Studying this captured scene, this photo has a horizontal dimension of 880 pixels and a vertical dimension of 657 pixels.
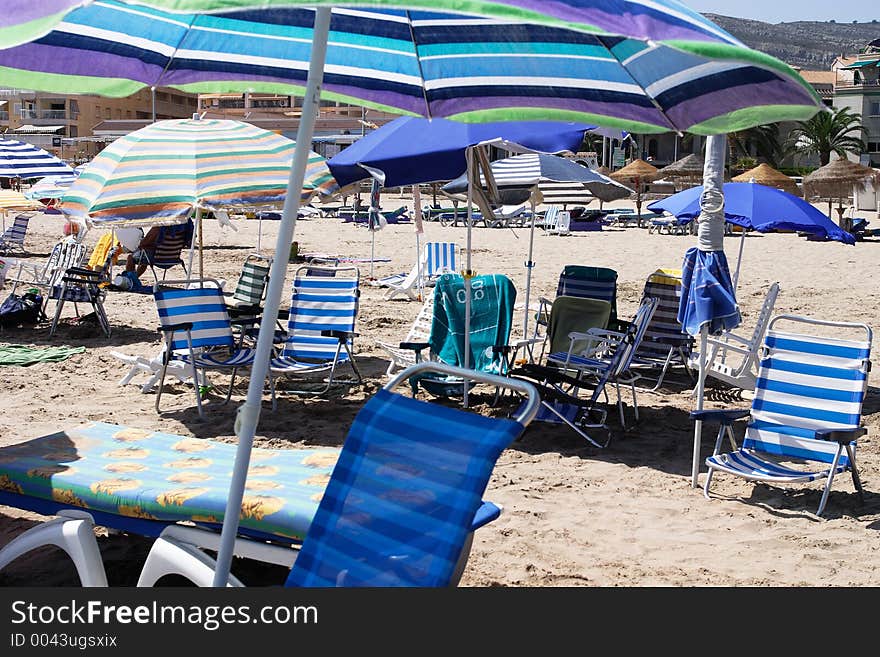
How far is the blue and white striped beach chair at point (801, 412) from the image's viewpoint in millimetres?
5180

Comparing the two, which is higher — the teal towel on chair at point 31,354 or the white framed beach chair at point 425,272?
the white framed beach chair at point 425,272

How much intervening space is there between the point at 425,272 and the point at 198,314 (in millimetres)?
6449

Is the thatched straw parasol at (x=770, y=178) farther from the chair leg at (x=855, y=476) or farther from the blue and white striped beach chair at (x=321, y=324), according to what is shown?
the chair leg at (x=855, y=476)

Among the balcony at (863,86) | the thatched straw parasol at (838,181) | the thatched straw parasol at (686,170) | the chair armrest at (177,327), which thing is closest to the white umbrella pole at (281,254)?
the chair armrest at (177,327)

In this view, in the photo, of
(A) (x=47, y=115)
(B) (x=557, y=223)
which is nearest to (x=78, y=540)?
(B) (x=557, y=223)

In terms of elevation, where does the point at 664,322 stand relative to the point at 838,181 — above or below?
below

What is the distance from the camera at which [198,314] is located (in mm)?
7320

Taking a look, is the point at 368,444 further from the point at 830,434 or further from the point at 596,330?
the point at 596,330

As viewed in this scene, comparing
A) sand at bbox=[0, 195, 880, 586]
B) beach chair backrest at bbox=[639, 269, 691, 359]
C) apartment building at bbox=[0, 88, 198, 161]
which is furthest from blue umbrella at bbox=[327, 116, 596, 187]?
apartment building at bbox=[0, 88, 198, 161]

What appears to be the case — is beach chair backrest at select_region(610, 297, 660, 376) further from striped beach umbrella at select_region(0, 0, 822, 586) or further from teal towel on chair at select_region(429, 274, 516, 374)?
striped beach umbrella at select_region(0, 0, 822, 586)

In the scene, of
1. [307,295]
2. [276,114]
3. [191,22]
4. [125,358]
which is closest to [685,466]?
[307,295]

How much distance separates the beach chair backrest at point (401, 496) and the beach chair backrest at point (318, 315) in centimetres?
471

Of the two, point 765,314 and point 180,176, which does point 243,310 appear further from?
point 765,314

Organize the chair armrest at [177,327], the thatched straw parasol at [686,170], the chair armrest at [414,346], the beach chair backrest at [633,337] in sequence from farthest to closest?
the thatched straw parasol at [686,170] → the chair armrest at [414,346] → the chair armrest at [177,327] → the beach chair backrest at [633,337]
